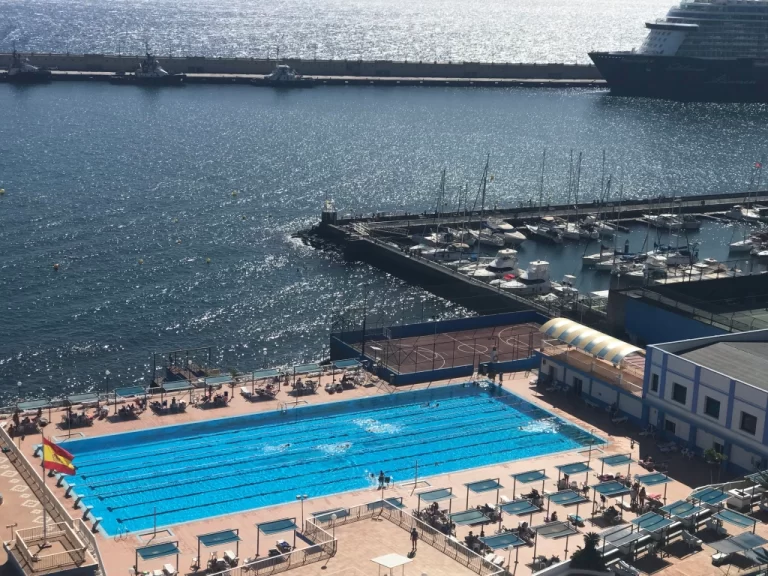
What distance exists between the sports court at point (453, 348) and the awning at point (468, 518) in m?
15.2

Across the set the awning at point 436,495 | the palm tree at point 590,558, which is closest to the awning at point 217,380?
the awning at point 436,495

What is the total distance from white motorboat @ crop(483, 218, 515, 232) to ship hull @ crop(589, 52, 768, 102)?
302 ft

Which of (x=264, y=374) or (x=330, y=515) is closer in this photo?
(x=330, y=515)

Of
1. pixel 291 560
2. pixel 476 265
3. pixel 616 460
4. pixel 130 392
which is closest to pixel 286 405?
pixel 130 392

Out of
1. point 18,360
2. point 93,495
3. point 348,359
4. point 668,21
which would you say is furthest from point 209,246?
point 668,21

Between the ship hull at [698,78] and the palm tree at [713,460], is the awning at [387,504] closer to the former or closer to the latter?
the palm tree at [713,460]

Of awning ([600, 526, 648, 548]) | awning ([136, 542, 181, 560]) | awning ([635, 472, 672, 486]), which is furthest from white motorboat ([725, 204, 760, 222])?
→ awning ([136, 542, 181, 560])

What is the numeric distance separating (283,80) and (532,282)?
340 feet

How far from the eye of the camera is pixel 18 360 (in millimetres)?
60469

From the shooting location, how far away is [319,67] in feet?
608

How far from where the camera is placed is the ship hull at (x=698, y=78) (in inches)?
6806

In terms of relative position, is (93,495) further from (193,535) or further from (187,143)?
(187,143)

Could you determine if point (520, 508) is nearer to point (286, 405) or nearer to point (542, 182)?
point (286, 405)

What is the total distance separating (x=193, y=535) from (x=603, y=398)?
62.4 feet
